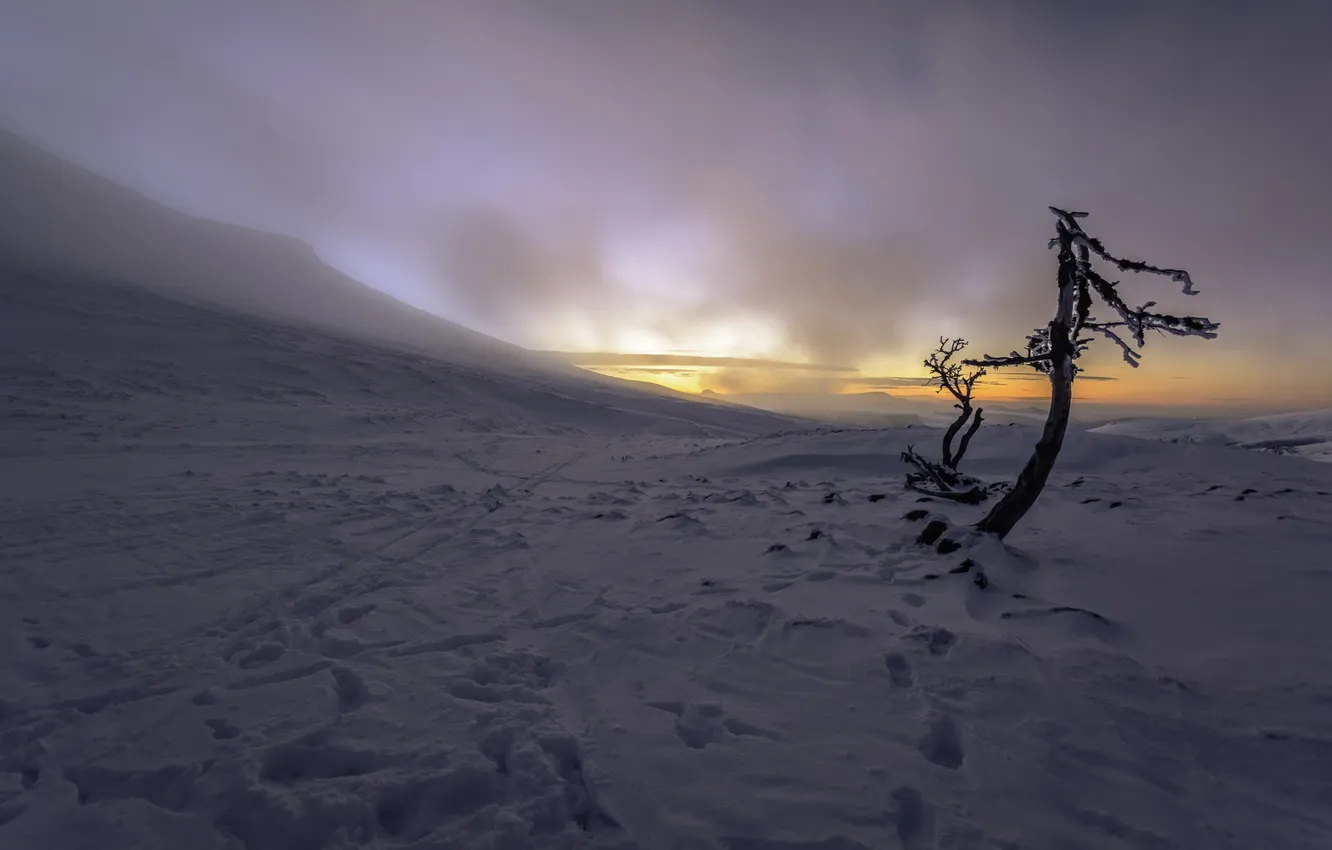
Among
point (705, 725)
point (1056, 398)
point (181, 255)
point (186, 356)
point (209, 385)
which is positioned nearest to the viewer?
point (705, 725)

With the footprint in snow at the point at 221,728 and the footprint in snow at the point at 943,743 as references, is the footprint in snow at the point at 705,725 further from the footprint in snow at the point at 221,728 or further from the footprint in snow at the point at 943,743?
the footprint in snow at the point at 221,728

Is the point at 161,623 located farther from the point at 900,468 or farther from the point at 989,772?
the point at 900,468

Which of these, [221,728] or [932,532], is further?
[932,532]

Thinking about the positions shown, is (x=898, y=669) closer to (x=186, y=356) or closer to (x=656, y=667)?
(x=656, y=667)

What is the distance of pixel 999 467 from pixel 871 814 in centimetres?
1606

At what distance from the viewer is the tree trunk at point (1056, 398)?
612 cm

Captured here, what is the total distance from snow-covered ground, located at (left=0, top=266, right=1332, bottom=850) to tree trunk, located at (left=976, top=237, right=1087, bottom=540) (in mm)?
629

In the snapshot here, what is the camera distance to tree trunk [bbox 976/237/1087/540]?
6.12m

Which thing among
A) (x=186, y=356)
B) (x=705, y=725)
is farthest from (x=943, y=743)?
(x=186, y=356)

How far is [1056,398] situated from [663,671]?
540cm

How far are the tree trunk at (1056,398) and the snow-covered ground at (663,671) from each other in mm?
629

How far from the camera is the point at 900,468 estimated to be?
1634cm

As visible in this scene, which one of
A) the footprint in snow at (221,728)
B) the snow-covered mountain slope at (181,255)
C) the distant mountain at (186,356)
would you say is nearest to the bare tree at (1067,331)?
the footprint in snow at (221,728)

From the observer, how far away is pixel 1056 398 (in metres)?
6.43
